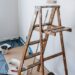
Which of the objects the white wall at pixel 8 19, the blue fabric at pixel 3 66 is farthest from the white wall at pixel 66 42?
the white wall at pixel 8 19

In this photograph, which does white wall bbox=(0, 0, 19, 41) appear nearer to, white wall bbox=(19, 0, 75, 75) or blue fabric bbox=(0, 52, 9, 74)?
white wall bbox=(19, 0, 75, 75)

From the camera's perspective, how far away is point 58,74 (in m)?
2.39

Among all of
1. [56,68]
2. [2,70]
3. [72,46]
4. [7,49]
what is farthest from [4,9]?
[72,46]

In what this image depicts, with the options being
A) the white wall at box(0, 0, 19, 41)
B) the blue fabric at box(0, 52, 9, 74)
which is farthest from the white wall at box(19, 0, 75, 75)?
the white wall at box(0, 0, 19, 41)

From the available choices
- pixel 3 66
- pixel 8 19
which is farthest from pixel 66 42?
pixel 8 19

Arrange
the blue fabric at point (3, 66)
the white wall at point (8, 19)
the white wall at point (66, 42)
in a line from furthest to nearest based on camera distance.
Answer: the white wall at point (8, 19), the blue fabric at point (3, 66), the white wall at point (66, 42)

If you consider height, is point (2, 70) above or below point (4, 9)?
below

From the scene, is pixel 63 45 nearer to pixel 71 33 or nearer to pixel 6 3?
pixel 71 33

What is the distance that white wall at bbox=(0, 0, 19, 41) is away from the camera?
388 centimetres

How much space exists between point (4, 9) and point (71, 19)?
2.39m

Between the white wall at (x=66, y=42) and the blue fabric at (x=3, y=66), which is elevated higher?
the white wall at (x=66, y=42)

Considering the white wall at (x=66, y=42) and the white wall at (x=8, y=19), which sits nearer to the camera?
the white wall at (x=66, y=42)

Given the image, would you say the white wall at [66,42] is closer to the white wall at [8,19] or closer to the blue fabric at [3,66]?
the blue fabric at [3,66]

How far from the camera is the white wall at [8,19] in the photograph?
388 cm
